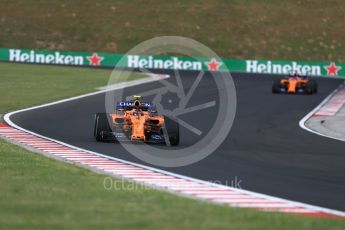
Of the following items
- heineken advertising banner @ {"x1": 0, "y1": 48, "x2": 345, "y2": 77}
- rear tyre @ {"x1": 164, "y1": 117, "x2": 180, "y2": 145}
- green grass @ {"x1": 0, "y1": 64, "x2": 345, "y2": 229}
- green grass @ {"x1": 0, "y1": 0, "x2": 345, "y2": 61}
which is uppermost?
green grass @ {"x1": 0, "y1": 0, "x2": 345, "y2": 61}

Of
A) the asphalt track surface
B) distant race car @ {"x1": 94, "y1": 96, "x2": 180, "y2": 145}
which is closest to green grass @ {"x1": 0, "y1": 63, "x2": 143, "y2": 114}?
the asphalt track surface

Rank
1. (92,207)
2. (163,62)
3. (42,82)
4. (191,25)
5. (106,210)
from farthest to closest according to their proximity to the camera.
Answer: (191,25)
(163,62)
(42,82)
(92,207)
(106,210)

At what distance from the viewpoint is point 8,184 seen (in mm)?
13109

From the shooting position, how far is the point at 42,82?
4319cm

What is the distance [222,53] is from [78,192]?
58893mm

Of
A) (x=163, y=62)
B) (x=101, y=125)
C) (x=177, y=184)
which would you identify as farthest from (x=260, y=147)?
(x=163, y=62)

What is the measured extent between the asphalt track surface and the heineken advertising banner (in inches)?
759

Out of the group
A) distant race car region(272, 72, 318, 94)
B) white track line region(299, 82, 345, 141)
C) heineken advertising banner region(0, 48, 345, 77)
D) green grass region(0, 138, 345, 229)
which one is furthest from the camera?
heineken advertising banner region(0, 48, 345, 77)

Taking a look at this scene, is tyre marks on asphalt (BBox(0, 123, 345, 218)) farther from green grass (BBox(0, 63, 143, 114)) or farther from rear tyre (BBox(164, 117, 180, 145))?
green grass (BBox(0, 63, 143, 114))

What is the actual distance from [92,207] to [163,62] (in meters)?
48.0

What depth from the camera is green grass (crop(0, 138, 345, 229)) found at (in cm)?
977

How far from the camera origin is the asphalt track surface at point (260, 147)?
14523mm

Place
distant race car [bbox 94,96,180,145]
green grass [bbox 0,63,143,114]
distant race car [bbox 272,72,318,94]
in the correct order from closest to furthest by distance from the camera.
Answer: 1. distant race car [bbox 94,96,180,145]
2. green grass [bbox 0,63,143,114]
3. distant race car [bbox 272,72,318,94]

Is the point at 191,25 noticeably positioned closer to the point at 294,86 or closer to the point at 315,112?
the point at 294,86
